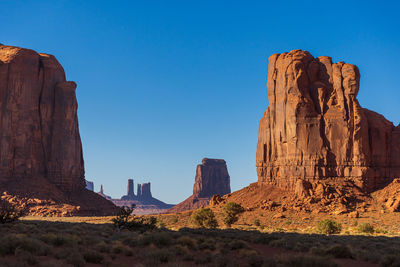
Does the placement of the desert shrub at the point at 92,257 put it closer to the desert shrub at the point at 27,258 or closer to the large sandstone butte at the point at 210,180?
the desert shrub at the point at 27,258

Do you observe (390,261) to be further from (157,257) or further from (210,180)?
(210,180)

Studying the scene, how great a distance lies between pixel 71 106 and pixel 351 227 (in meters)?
57.0

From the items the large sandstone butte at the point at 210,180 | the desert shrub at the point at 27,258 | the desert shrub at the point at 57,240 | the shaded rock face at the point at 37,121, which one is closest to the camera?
the desert shrub at the point at 27,258

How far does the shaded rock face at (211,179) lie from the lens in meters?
183

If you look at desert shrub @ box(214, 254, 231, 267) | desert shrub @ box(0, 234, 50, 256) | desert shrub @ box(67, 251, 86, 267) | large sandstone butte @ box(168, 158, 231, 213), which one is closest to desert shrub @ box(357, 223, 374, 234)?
desert shrub @ box(214, 254, 231, 267)

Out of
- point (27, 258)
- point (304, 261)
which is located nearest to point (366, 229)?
point (304, 261)

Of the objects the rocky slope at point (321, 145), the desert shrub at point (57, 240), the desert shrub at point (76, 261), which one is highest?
the rocky slope at point (321, 145)

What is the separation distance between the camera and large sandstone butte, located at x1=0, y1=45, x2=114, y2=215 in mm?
71438

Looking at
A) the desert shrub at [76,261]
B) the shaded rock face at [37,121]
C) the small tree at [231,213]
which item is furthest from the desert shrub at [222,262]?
the shaded rock face at [37,121]

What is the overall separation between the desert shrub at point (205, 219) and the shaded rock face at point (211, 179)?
131 m

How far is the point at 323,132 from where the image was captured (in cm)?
5831

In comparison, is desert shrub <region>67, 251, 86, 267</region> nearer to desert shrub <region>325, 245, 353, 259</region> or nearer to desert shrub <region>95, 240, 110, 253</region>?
desert shrub <region>95, 240, 110, 253</region>

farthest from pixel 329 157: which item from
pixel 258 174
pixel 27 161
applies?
pixel 27 161

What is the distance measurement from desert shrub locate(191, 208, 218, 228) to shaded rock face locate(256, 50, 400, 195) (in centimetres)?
1354
